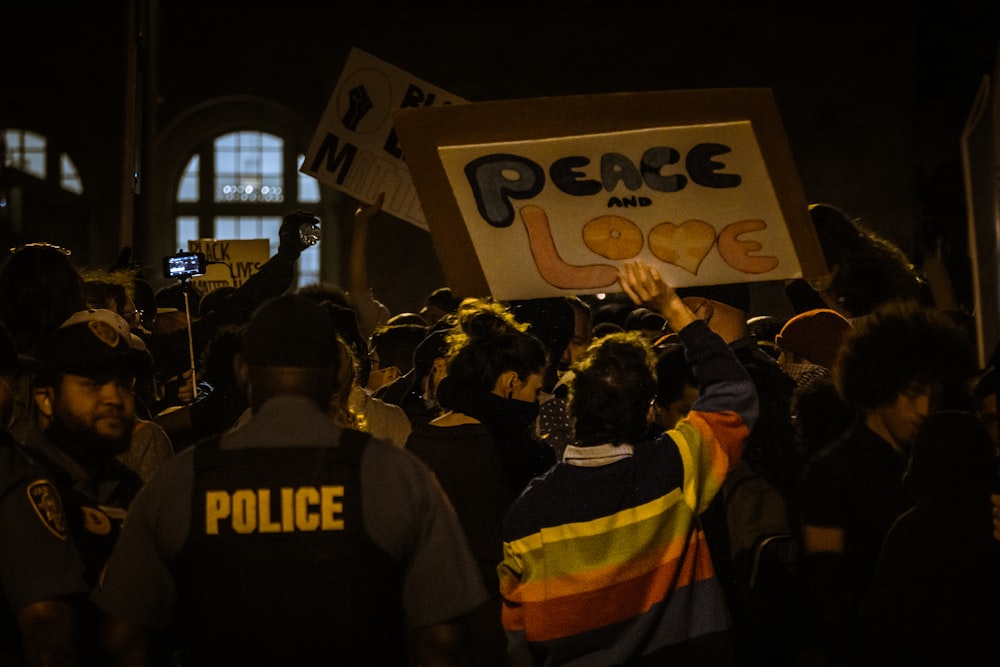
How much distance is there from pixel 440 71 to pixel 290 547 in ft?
54.4

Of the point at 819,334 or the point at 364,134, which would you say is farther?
the point at 364,134

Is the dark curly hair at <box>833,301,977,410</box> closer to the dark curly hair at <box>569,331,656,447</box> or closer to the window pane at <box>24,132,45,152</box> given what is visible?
the dark curly hair at <box>569,331,656,447</box>

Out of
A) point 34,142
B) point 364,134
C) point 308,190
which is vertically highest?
point 34,142

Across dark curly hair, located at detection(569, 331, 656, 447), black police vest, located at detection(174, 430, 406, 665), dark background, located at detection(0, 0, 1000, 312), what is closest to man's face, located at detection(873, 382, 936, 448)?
dark curly hair, located at detection(569, 331, 656, 447)

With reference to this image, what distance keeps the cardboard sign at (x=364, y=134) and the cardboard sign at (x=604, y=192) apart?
131 inches

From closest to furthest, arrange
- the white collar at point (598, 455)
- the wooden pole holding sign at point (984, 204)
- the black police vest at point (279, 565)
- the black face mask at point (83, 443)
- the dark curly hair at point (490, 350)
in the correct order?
1. the wooden pole holding sign at point (984, 204)
2. the black police vest at point (279, 565)
3. the black face mask at point (83, 443)
4. the white collar at point (598, 455)
5. the dark curly hair at point (490, 350)

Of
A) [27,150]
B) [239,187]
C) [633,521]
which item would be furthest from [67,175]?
[633,521]

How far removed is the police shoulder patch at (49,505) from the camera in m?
2.85

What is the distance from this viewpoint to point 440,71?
61.4ft

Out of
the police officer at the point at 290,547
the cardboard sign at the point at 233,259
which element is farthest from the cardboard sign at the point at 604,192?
the cardboard sign at the point at 233,259

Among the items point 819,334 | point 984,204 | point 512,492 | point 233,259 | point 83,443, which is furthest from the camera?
point 233,259

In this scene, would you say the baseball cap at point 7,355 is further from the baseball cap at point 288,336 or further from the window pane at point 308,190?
the window pane at point 308,190

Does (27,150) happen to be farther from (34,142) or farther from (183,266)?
(183,266)

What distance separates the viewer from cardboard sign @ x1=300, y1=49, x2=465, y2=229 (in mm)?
6980
